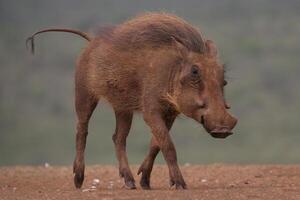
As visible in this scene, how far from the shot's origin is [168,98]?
11.3m

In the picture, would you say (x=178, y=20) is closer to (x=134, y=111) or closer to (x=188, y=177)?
(x=134, y=111)

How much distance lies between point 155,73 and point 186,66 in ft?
1.16

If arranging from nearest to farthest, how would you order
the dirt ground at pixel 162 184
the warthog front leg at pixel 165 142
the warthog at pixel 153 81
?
the dirt ground at pixel 162 184
the warthog at pixel 153 81
the warthog front leg at pixel 165 142

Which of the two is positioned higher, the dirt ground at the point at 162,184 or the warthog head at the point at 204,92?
the warthog head at the point at 204,92

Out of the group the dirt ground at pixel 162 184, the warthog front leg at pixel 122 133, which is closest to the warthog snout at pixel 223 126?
the dirt ground at pixel 162 184

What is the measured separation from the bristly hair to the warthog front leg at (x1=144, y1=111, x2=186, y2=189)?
2.35 feet

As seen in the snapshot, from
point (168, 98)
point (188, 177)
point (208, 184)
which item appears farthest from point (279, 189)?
point (188, 177)

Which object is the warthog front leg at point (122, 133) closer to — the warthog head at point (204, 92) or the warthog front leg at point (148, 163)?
the warthog front leg at point (148, 163)

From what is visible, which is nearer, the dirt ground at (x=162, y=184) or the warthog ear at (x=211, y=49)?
the dirt ground at (x=162, y=184)

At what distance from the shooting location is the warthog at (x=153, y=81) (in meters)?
11.0

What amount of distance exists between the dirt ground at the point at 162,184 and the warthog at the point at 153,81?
508 mm

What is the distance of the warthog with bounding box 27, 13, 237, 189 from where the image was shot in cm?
1104

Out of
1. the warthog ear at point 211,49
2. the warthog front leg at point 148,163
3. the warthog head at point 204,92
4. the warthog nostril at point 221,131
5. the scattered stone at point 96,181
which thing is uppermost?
the warthog ear at point 211,49

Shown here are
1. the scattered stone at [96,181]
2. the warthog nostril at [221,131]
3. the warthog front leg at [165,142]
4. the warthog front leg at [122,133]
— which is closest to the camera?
the warthog nostril at [221,131]
